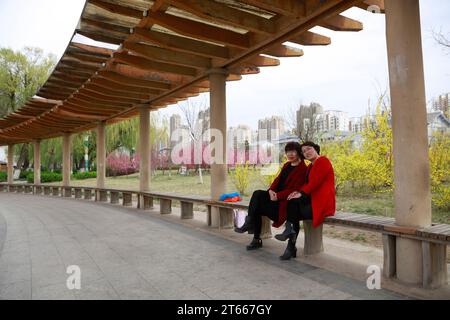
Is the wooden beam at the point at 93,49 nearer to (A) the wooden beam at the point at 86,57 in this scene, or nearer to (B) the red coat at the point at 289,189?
(A) the wooden beam at the point at 86,57

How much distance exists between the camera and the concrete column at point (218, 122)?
18.6 feet

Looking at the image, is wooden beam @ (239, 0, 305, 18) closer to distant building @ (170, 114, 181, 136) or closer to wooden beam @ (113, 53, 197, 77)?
wooden beam @ (113, 53, 197, 77)

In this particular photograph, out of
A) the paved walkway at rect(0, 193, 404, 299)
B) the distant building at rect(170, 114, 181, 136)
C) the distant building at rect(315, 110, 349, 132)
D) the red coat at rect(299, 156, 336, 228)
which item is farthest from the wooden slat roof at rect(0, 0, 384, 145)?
the distant building at rect(170, 114, 181, 136)

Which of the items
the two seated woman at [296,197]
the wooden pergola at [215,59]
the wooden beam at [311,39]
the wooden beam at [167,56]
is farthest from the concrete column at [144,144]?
the two seated woman at [296,197]

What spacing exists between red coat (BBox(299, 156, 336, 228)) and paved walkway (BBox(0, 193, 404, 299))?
0.56m

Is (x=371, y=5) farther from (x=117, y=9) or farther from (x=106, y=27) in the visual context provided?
(x=106, y=27)

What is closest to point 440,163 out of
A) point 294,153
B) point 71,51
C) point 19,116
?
point 294,153

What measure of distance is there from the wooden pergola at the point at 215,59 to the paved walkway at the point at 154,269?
83 cm

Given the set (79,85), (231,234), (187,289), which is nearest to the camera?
(187,289)

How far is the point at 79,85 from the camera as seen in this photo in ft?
24.3

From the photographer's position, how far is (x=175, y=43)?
4648 mm

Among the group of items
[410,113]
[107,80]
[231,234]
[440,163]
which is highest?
[107,80]
